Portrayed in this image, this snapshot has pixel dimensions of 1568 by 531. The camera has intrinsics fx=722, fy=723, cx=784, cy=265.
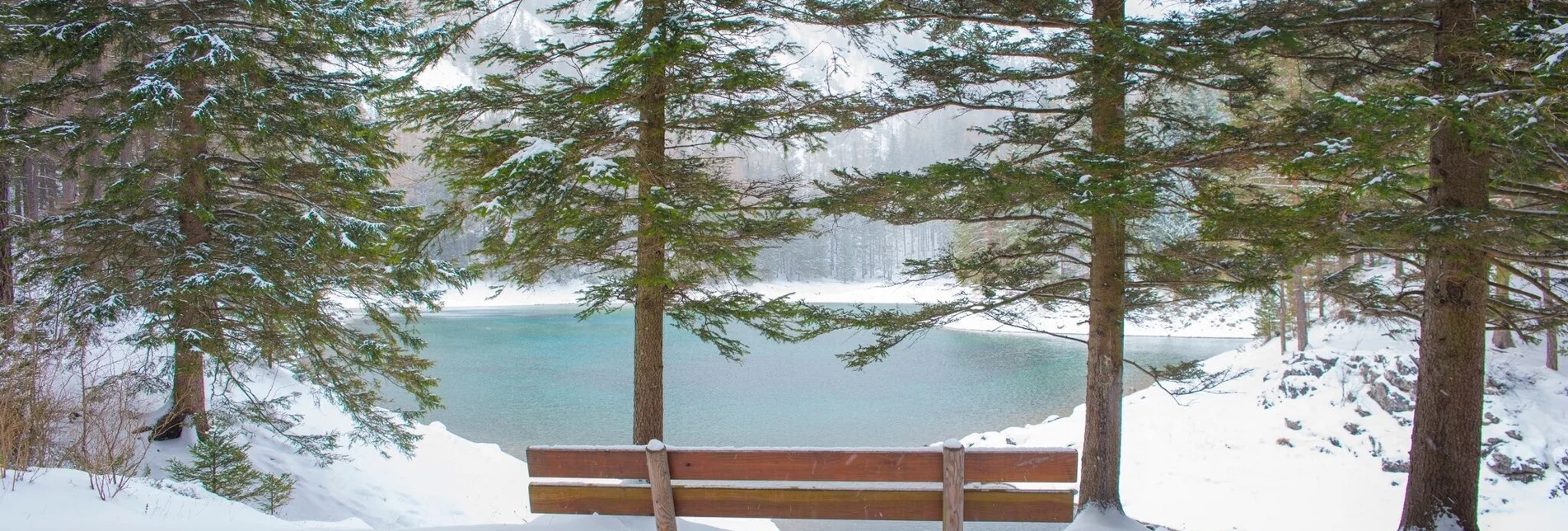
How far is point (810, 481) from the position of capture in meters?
3.77

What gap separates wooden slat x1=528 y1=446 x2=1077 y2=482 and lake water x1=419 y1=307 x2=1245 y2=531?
6185 millimetres

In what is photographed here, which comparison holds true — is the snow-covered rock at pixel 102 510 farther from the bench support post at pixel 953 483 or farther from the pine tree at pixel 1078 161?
the pine tree at pixel 1078 161

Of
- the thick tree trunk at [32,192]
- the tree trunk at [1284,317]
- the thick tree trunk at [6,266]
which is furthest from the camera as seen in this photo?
the tree trunk at [1284,317]

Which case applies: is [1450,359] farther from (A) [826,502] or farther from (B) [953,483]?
(A) [826,502]

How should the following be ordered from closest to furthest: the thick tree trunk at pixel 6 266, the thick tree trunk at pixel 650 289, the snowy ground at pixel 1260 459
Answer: the thick tree trunk at pixel 650 289 → the thick tree trunk at pixel 6 266 → the snowy ground at pixel 1260 459

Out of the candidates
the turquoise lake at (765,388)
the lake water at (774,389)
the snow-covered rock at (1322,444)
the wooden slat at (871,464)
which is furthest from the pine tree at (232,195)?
the snow-covered rock at (1322,444)

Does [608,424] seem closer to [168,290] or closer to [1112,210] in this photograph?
[168,290]

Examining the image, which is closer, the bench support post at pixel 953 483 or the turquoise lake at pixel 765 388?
the bench support post at pixel 953 483

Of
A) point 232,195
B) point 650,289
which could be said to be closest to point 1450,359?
point 650,289

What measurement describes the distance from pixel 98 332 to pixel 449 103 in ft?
14.5

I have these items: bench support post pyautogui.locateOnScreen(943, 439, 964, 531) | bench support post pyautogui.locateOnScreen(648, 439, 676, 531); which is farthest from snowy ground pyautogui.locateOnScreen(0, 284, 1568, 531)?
bench support post pyautogui.locateOnScreen(943, 439, 964, 531)

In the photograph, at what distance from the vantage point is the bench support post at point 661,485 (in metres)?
3.82

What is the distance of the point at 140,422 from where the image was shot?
8.02m

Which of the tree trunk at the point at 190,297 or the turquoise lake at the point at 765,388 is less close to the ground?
the tree trunk at the point at 190,297
